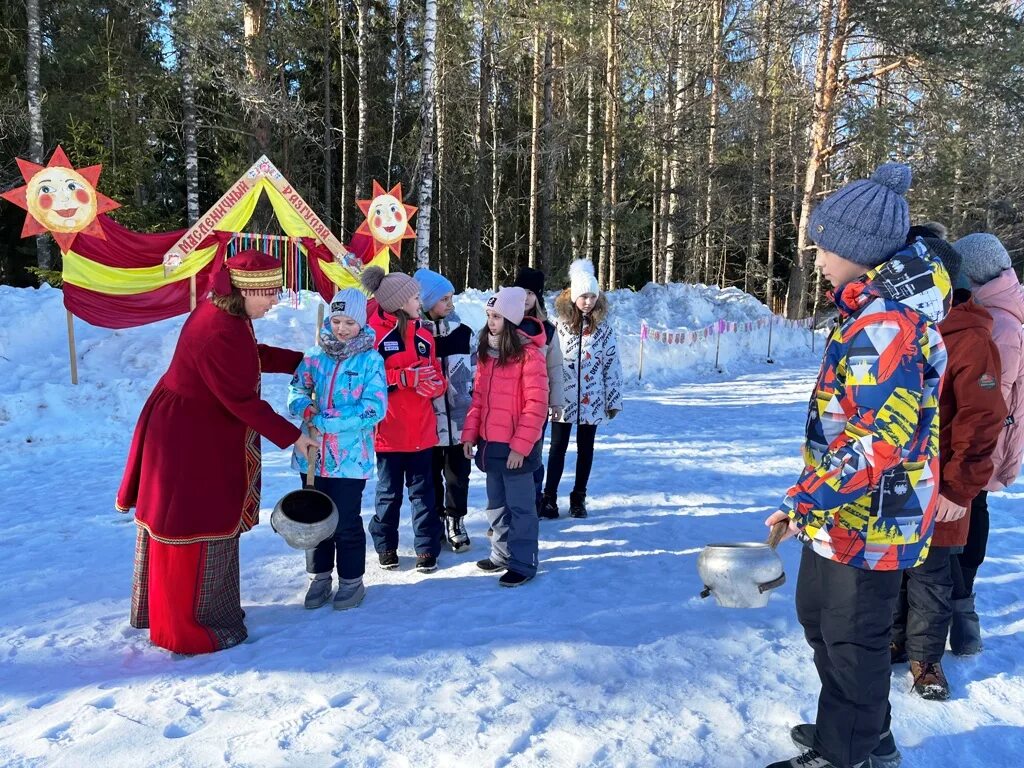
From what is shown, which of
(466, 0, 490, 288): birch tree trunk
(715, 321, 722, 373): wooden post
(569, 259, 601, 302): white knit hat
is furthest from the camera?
(466, 0, 490, 288): birch tree trunk

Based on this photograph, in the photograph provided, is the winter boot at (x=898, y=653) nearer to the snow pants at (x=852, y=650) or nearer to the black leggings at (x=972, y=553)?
the black leggings at (x=972, y=553)

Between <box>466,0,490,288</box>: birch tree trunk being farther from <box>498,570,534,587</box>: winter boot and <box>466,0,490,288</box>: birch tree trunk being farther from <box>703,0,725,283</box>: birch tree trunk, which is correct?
<box>498,570,534,587</box>: winter boot

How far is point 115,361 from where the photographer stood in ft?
29.1

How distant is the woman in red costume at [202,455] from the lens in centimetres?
303

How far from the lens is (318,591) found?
3.64 meters

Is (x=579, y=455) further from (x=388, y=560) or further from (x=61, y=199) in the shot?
(x=61, y=199)

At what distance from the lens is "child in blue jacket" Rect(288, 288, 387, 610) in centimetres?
347

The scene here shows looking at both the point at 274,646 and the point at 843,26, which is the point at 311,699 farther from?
the point at 843,26

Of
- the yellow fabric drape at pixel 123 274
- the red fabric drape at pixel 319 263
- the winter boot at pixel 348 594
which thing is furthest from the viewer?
the red fabric drape at pixel 319 263

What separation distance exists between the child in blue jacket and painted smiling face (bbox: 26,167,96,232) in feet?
22.1

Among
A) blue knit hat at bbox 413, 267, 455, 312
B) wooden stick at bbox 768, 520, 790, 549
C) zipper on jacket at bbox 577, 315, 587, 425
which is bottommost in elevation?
wooden stick at bbox 768, 520, 790, 549

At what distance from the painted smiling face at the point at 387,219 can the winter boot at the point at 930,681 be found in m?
9.24

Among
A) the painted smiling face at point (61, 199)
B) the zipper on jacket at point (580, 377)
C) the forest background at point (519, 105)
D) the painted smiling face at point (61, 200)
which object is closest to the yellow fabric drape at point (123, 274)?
the painted smiling face at point (61, 200)

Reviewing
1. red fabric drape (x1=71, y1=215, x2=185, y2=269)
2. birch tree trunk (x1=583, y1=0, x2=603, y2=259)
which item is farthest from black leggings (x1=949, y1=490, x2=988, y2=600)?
birch tree trunk (x1=583, y1=0, x2=603, y2=259)
